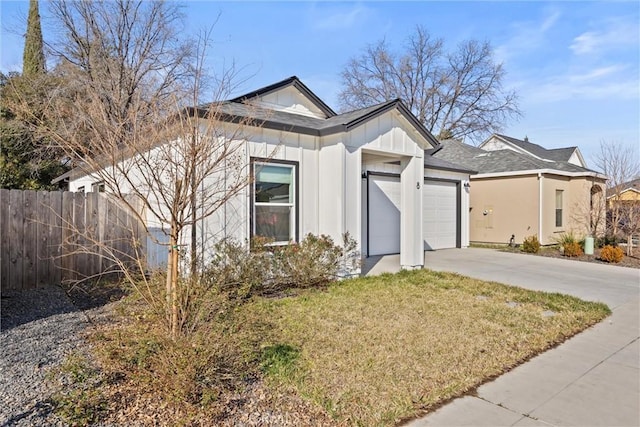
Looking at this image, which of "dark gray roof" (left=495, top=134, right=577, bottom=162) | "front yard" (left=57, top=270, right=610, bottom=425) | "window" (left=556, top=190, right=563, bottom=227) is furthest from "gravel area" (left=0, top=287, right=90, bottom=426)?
"dark gray roof" (left=495, top=134, right=577, bottom=162)

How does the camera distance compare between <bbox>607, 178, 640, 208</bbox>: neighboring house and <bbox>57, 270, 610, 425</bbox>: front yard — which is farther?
<bbox>607, 178, 640, 208</bbox>: neighboring house

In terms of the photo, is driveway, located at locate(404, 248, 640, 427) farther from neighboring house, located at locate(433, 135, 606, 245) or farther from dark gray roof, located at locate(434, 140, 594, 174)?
dark gray roof, located at locate(434, 140, 594, 174)

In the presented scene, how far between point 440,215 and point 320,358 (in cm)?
1147

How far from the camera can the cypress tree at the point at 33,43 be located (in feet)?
57.9

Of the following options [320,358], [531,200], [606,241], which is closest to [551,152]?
[531,200]

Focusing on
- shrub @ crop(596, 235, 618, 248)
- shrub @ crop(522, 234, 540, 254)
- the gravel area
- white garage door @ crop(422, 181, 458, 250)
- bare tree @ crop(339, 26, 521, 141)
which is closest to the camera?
the gravel area

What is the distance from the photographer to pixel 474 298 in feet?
23.0

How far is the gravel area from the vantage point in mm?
2834

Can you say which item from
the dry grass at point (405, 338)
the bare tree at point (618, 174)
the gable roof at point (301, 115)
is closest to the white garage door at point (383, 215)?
the gable roof at point (301, 115)

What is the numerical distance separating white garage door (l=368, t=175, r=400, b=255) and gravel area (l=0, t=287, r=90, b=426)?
8.26 m

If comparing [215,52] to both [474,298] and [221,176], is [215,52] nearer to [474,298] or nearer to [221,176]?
[221,176]

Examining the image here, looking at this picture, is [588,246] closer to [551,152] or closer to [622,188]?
[622,188]

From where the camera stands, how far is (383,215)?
40.7ft

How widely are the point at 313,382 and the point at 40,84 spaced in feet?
56.6
